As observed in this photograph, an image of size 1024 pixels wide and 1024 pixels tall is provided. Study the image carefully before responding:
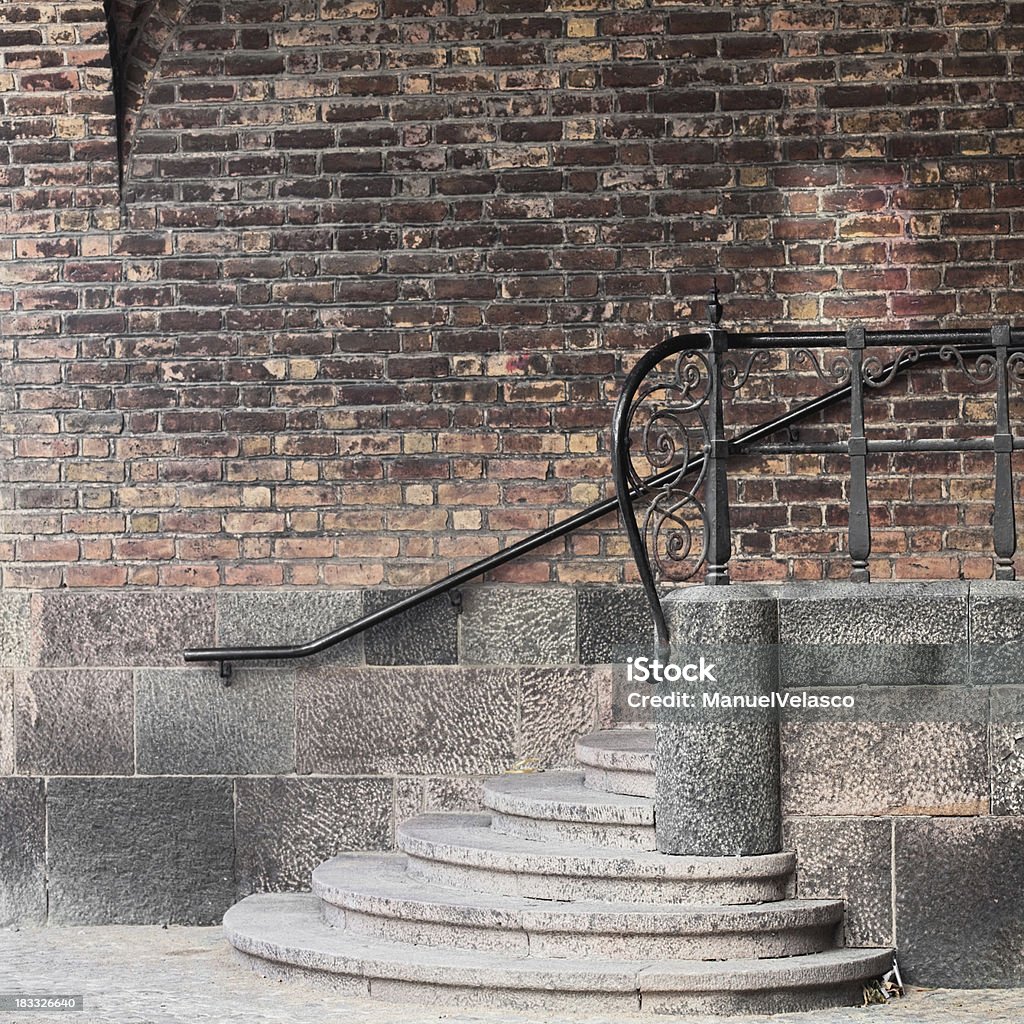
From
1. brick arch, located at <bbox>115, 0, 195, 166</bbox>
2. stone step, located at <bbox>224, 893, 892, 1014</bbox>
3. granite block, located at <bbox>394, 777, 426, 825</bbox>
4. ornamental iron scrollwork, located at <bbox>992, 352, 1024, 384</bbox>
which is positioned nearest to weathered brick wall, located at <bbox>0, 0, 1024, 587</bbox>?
brick arch, located at <bbox>115, 0, 195, 166</bbox>

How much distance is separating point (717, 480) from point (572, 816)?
121 cm

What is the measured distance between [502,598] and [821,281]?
5.81 ft

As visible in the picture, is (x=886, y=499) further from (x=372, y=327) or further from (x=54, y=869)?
(x=54, y=869)

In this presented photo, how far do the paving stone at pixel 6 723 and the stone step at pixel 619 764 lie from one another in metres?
2.30

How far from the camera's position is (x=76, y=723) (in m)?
→ 6.80

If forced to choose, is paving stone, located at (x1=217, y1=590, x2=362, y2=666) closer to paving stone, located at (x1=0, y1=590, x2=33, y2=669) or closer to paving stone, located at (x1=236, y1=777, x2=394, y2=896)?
paving stone, located at (x1=236, y1=777, x2=394, y2=896)

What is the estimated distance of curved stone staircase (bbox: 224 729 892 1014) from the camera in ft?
16.4

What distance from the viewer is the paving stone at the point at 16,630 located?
684cm

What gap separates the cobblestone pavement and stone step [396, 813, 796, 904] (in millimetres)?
449

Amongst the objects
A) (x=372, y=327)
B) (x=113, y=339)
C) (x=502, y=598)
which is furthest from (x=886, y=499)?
(x=113, y=339)

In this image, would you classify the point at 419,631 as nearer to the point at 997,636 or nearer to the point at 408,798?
the point at 408,798

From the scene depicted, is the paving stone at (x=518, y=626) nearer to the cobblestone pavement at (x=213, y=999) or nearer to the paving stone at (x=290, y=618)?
the paving stone at (x=290, y=618)

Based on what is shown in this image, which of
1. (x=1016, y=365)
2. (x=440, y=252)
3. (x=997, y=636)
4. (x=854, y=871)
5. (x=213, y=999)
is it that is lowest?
(x=213, y=999)

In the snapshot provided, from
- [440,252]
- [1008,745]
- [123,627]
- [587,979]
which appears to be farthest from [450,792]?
[1008,745]
